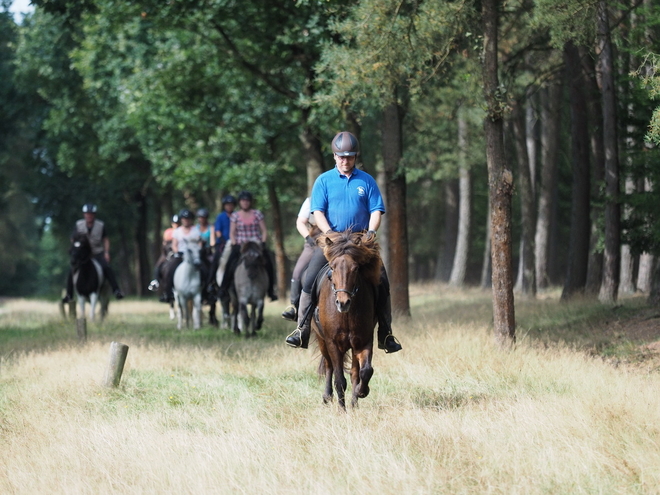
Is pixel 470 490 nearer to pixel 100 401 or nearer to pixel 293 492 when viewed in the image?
pixel 293 492

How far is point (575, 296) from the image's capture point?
2186 centimetres

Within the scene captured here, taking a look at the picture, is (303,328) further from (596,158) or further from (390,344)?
(596,158)

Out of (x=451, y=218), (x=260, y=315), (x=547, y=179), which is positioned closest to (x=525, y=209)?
(x=547, y=179)

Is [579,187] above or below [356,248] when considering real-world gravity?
above

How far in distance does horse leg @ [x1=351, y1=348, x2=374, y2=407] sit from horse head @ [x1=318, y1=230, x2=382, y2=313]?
2.09ft

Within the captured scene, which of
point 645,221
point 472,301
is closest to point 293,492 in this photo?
point 645,221

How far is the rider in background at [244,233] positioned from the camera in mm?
18906

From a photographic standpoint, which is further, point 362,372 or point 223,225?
point 223,225

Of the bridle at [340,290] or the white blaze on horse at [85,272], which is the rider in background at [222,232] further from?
the bridle at [340,290]

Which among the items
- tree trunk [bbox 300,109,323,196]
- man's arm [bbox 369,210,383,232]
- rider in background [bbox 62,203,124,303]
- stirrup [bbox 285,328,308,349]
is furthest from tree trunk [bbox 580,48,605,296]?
stirrup [bbox 285,328,308,349]

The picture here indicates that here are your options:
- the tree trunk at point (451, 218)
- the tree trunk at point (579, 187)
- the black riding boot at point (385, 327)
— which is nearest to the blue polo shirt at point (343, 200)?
the black riding boot at point (385, 327)

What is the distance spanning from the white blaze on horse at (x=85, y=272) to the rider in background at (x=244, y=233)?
384cm

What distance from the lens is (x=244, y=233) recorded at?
754 inches

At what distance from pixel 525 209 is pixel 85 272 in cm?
1338
